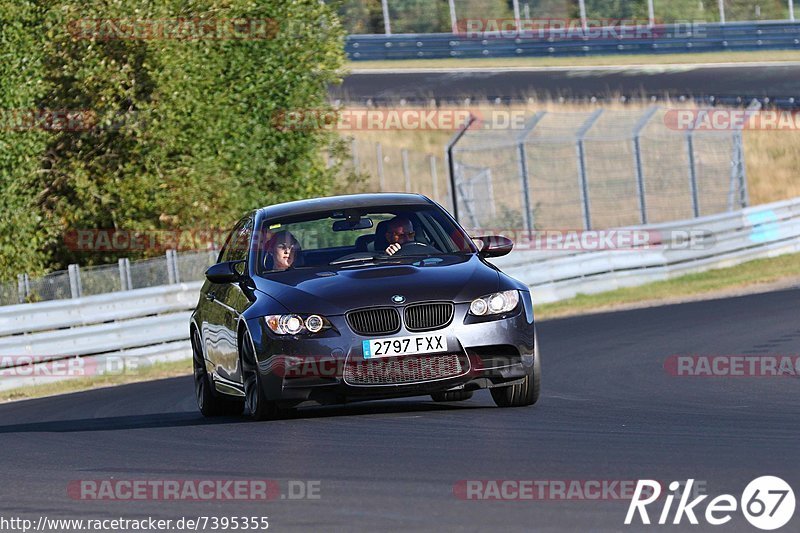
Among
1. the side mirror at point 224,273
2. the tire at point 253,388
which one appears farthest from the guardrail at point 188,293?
the tire at point 253,388

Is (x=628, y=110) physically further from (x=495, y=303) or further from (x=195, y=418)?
(x=495, y=303)

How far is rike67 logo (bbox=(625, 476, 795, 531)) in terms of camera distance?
5.99m

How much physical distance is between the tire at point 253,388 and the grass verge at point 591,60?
37.0m

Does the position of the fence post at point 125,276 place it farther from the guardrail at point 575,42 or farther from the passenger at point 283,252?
the guardrail at point 575,42

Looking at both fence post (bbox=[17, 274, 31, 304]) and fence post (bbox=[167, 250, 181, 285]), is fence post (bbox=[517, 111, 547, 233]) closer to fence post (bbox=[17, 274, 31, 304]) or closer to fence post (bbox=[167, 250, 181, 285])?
fence post (bbox=[167, 250, 181, 285])

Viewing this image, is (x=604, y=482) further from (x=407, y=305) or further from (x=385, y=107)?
(x=385, y=107)

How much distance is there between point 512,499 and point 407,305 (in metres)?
3.17

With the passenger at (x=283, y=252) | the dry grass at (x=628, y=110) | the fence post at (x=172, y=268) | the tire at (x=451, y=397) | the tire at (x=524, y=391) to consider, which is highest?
the passenger at (x=283, y=252)

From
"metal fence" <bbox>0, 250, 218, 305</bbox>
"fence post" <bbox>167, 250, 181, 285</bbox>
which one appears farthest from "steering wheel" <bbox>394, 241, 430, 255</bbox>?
"fence post" <bbox>167, 250, 181, 285</bbox>

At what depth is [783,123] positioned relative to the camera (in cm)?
4006

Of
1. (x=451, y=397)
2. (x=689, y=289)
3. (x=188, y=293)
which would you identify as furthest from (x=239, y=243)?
(x=689, y=289)

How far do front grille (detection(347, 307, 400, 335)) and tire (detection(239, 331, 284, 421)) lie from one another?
779mm

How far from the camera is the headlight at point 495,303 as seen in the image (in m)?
9.92

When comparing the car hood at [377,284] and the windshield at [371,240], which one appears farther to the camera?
the windshield at [371,240]
